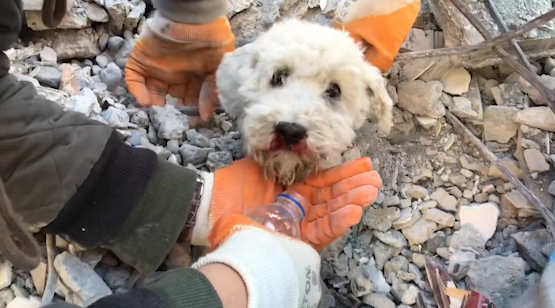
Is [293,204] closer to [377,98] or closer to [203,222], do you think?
[203,222]

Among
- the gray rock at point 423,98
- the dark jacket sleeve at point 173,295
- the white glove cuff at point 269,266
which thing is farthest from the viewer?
the gray rock at point 423,98

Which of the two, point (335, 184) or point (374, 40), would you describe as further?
point (374, 40)

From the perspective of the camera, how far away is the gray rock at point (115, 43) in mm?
1998

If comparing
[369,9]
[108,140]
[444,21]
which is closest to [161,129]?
[108,140]

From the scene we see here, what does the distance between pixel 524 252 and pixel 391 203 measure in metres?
0.41

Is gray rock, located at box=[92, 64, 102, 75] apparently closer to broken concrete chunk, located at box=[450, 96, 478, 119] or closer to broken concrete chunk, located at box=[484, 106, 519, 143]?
broken concrete chunk, located at box=[450, 96, 478, 119]

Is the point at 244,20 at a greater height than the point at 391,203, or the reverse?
the point at 244,20

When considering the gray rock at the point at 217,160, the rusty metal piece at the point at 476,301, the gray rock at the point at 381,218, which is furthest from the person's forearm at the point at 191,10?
the rusty metal piece at the point at 476,301

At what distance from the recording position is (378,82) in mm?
1468

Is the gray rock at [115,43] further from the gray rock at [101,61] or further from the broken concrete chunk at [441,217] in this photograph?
the broken concrete chunk at [441,217]

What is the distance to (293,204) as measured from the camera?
139 centimetres

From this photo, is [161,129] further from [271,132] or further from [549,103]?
[549,103]

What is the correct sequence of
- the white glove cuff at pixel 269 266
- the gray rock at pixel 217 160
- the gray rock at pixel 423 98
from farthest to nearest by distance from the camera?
1. the gray rock at pixel 423 98
2. the gray rock at pixel 217 160
3. the white glove cuff at pixel 269 266

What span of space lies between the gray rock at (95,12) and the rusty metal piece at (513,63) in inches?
49.2
